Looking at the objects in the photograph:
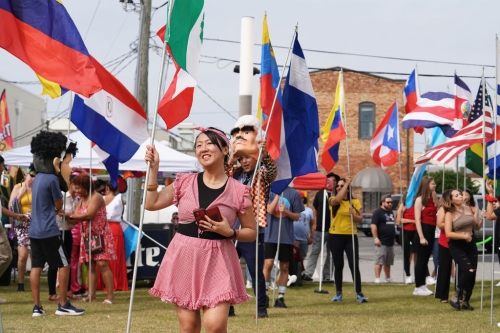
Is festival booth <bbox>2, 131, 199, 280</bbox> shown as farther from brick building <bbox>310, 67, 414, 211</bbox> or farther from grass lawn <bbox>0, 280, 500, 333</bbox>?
brick building <bbox>310, 67, 414, 211</bbox>

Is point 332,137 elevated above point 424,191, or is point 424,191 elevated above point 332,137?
point 332,137

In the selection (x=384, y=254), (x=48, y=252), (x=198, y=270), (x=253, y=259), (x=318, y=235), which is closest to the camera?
(x=198, y=270)

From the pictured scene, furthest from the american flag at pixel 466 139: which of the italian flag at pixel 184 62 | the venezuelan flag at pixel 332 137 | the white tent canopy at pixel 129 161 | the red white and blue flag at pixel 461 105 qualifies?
the white tent canopy at pixel 129 161

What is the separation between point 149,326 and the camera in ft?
30.5

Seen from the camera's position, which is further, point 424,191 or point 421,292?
point 424,191

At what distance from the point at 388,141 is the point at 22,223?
7896 mm

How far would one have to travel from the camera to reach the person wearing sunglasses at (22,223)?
12891 millimetres

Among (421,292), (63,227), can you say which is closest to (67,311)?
(63,227)

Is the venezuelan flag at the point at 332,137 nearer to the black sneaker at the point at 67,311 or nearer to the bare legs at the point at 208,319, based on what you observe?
the black sneaker at the point at 67,311

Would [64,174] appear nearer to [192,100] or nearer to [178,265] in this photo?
[192,100]

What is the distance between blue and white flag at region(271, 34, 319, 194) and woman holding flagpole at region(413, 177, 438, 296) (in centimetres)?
410

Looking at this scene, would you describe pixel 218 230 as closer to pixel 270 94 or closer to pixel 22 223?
pixel 270 94

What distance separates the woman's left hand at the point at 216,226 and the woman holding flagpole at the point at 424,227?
844cm

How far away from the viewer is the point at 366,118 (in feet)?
173
